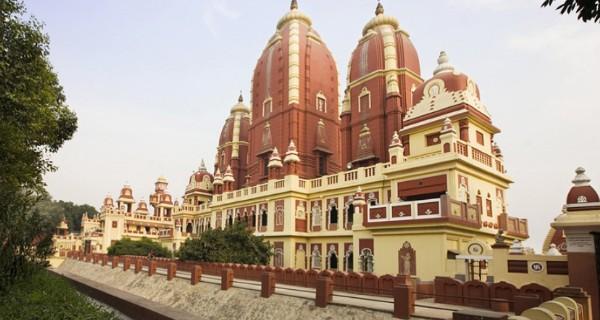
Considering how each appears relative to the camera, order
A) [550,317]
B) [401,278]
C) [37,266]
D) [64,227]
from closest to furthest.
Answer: [550,317] < [401,278] < [37,266] < [64,227]

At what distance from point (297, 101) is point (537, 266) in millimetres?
20165

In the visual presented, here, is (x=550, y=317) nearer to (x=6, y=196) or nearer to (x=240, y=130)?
(x=6, y=196)

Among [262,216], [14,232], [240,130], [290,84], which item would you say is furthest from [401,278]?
[240,130]

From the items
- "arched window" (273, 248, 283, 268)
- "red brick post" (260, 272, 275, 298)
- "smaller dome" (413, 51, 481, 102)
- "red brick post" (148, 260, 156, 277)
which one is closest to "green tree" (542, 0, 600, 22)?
"red brick post" (260, 272, 275, 298)

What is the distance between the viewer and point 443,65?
21594 mm

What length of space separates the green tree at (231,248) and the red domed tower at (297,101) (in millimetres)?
6150

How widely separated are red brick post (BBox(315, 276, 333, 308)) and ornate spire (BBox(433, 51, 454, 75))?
533 inches

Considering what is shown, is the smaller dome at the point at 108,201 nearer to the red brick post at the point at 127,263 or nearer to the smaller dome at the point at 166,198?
the smaller dome at the point at 166,198

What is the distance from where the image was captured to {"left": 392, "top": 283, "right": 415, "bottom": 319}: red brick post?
11.0 meters

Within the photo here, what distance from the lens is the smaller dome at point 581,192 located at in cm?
1159

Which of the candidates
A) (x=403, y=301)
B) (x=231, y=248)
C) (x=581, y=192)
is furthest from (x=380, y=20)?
(x=403, y=301)

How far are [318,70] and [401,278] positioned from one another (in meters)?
22.9

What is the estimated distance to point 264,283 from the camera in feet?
51.4

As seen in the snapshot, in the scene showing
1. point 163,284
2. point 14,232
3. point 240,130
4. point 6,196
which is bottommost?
point 163,284
